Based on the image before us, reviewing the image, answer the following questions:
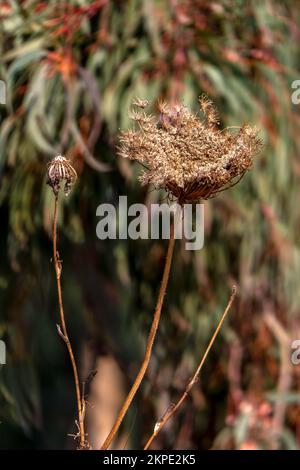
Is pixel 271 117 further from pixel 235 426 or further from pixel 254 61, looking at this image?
pixel 235 426

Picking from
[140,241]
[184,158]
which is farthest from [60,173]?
[140,241]

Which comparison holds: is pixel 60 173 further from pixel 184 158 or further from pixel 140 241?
pixel 140 241

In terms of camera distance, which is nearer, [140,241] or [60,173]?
[60,173]

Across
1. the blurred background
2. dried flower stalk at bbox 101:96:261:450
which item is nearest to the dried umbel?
dried flower stalk at bbox 101:96:261:450

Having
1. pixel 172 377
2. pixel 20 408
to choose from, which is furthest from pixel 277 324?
pixel 20 408
